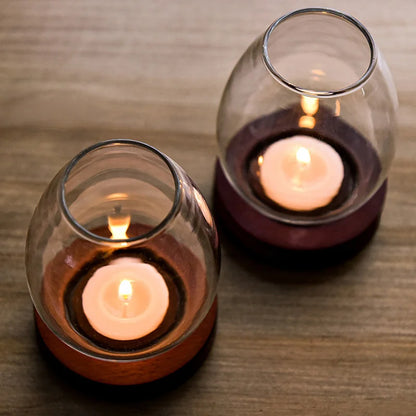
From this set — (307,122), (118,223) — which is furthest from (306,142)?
(118,223)

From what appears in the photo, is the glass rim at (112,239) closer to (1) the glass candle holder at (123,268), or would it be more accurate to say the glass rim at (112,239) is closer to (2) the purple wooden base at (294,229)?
(1) the glass candle holder at (123,268)

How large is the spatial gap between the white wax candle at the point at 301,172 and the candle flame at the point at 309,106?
27mm

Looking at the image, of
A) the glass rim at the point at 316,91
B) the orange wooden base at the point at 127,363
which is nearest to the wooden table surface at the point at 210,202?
the orange wooden base at the point at 127,363

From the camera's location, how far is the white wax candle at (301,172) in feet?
1.85

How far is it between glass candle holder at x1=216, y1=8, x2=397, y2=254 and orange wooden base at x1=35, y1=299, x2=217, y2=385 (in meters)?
0.10

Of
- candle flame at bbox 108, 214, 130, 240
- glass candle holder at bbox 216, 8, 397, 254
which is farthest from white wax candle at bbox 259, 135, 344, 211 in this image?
candle flame at bbox 108, 214, 130, 240

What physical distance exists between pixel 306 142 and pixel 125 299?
0.61ft

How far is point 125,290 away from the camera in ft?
1.73

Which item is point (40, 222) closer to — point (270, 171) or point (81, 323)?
point (81, 323)

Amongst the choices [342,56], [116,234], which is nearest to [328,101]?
[342,56]

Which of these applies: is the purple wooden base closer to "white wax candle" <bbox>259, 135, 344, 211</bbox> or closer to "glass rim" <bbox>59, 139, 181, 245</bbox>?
"white wax candle" <bbox>259, 135, 344, 211</bbox>

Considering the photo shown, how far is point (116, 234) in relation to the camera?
525mm

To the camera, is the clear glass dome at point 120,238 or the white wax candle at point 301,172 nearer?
the clear glass dome at point 120,238

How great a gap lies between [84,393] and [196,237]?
0.14 meters
